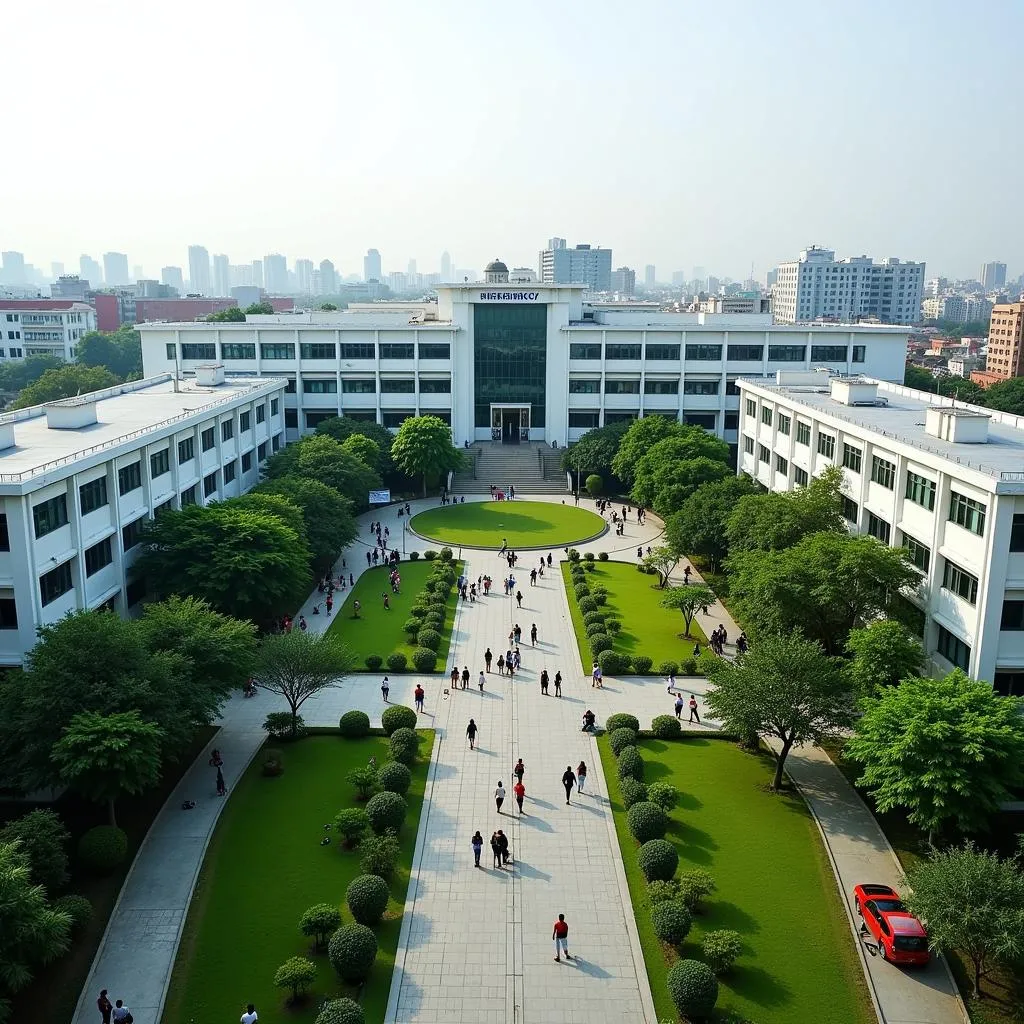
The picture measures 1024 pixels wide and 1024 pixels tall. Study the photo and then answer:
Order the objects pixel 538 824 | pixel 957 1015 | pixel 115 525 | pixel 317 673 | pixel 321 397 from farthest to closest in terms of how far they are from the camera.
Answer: pixel 321 397
pixel 115 525
pixel 317 673
pixel 538 824
pixel 957 1015

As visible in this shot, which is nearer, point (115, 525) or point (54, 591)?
point (54, 591)

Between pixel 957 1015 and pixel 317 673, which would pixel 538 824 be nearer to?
pixel 317 673

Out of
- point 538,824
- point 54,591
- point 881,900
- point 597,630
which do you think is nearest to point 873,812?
point 881,900

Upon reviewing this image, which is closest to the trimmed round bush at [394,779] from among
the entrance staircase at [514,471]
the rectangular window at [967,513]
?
the rectangular window at [967,513]

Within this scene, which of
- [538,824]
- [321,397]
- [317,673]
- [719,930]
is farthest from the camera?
[321,397]

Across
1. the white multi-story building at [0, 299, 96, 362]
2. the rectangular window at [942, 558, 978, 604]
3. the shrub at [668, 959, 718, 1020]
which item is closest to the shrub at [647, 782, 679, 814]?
the shrub at [668, 959, 718, 1020]

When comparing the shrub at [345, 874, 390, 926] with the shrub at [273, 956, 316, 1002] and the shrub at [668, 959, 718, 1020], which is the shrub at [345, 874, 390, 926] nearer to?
the shrub at [273, 956, 316, 1002]
